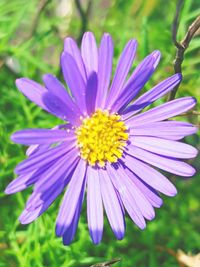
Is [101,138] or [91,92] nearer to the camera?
[91,92]

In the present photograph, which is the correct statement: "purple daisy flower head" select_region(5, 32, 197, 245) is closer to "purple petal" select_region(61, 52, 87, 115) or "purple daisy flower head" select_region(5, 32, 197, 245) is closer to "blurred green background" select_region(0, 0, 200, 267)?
"purple petal" select_region(61, 52, 87, 115)

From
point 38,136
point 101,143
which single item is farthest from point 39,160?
point 101,143

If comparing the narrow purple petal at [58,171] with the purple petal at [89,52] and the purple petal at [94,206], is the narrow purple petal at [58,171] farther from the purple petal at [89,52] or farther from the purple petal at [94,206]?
the purple petal at [89,52]

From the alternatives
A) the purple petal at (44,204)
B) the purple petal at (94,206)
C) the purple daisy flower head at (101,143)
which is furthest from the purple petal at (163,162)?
the purple petal at (44,204)

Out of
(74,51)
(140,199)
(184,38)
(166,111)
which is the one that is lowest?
(140,199)

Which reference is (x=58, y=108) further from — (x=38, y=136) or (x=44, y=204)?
(x=44, y=204)

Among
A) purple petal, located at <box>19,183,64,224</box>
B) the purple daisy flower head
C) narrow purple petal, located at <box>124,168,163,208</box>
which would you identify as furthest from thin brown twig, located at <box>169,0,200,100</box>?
purple petal, located at <box>19,183,64,224</box>

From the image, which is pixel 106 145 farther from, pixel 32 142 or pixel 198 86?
pixel 198 86
